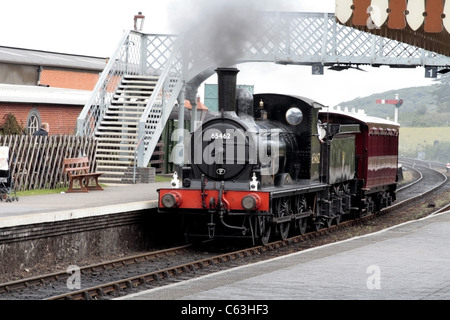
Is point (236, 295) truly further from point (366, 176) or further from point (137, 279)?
point (366, 176)

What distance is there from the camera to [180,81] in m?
27.8

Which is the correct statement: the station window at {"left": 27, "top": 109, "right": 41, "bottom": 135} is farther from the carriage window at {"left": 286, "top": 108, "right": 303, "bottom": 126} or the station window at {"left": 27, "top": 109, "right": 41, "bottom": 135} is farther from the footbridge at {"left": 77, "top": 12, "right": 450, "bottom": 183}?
the carriage window at {"left": 286, "top": 108, "right": 303, "bottom": 126}

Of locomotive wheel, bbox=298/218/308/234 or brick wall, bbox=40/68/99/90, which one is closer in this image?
Answer: locomotive wheel, bbox=298/218/308/234

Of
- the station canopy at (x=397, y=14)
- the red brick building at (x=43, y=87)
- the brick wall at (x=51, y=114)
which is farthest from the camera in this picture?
the red brick building at (x=43, y=87)

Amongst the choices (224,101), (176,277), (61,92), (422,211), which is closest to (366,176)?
(422,211)

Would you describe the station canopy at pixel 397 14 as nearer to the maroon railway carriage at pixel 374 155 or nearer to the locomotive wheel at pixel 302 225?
the locomotive wheel at pixel 302 225

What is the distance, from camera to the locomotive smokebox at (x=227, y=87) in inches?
623

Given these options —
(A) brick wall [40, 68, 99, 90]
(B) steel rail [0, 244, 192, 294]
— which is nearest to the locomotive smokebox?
(B) steel rail [0, 244, 192, 294]

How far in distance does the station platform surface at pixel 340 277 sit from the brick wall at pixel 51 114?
646 inches

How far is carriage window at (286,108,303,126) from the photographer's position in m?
17.9

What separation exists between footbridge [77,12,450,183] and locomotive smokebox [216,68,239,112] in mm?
5423

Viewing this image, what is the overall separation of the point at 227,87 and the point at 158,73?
13.2 meters

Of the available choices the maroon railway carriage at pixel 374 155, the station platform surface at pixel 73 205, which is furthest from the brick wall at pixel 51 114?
the maroon railway carriage at pixel 374 155
